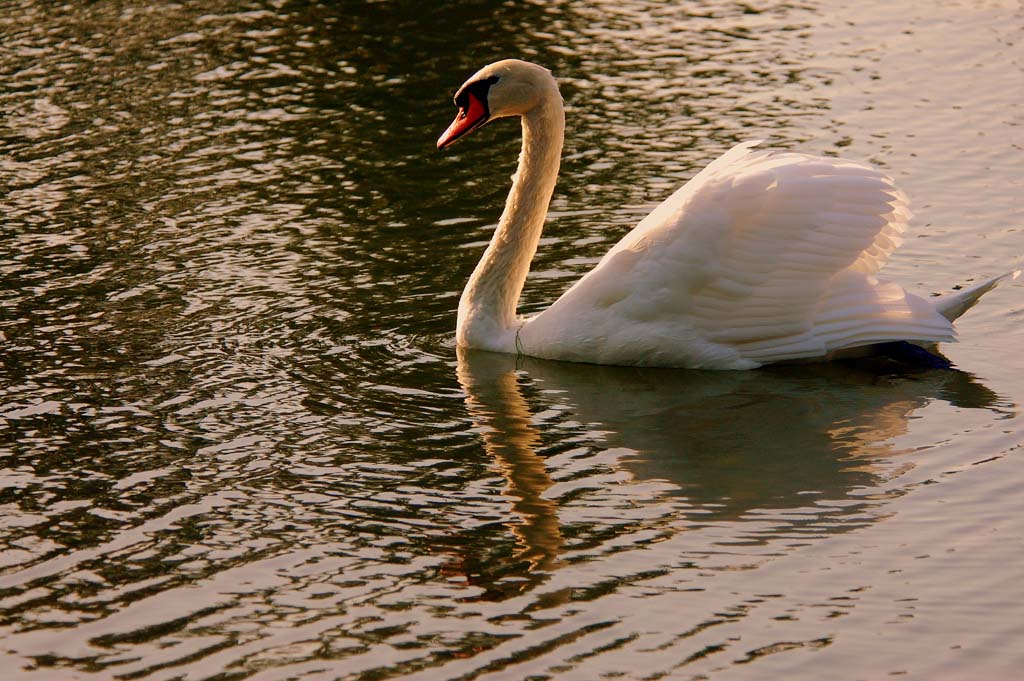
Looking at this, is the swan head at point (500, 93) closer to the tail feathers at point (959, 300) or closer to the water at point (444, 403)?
the water at point (444, 403)

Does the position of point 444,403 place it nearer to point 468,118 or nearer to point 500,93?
point 468,118

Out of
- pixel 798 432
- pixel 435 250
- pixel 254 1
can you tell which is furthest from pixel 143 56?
pixel 798 432

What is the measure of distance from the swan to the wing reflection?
0.20 m

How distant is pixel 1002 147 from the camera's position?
528 inches

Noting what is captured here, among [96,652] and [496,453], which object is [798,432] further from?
[96,652]

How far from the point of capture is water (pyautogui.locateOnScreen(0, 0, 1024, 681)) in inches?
269

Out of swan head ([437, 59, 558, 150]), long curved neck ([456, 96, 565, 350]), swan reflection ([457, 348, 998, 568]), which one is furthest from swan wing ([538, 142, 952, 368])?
swan head ([437, 59, 558, 150])

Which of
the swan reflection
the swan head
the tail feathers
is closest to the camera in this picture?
the swan reflection

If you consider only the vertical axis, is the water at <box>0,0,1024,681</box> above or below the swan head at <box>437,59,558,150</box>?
below

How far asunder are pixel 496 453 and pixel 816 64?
28.0 ft

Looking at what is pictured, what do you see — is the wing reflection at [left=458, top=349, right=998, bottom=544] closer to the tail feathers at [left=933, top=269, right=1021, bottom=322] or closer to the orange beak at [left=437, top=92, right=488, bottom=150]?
the tail feathers at [left=933, top=269, right=1021, bottom=322]

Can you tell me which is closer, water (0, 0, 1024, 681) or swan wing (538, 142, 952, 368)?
water (0, 0, 1024, 681)

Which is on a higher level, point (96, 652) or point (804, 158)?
point (804, 158)

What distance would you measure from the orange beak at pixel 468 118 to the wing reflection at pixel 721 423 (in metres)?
1.34
